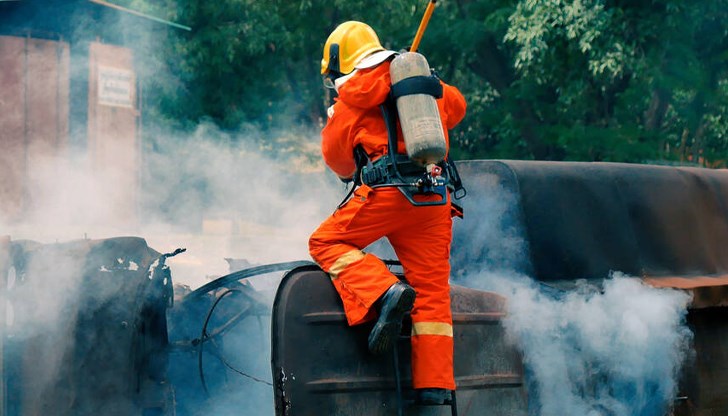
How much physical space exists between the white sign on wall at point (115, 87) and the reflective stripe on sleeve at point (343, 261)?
453 inches

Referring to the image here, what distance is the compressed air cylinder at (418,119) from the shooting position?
3376 mm

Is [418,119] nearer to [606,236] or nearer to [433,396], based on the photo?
[433,396]

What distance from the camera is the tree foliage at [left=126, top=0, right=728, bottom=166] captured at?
12180 mm

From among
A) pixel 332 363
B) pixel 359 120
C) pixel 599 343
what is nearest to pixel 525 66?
pixel 599 343

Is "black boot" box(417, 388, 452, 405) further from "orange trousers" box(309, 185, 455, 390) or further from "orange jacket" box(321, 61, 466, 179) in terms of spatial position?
"orange jacket" box(321, 61, 466, 179)

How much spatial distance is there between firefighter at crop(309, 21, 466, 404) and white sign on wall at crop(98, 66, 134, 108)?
11241 mm

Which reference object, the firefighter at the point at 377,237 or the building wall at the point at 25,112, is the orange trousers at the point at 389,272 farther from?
the building wall at the point at 25,112

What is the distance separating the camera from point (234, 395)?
4.55 metres

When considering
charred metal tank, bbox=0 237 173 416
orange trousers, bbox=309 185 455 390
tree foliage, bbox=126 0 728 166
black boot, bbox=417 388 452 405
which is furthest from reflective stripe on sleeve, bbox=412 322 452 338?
tree foliage, bbox=126 0 728 166

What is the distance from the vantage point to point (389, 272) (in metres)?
3.49

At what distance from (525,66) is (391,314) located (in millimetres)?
10015

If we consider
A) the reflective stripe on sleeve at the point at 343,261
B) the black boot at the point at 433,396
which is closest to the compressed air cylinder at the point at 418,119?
the reflective stripe on sleeve at the point at 343,261

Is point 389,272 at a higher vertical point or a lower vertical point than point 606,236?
lower

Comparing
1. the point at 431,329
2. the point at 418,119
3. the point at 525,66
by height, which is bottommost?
the point at 431,329
